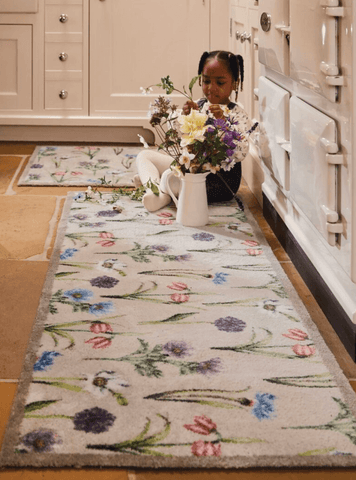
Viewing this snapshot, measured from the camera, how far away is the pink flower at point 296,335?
1.47 m

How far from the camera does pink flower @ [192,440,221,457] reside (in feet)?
3.51

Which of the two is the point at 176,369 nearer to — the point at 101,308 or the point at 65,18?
the point at 101,308

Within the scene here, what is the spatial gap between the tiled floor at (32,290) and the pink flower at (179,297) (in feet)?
0.96

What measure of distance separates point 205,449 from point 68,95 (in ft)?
8.74

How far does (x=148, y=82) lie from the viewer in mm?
3457

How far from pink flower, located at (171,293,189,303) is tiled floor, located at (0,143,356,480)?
0.29 meters

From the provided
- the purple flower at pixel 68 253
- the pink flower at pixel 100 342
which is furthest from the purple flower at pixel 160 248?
the pink flower at pixel 100 342

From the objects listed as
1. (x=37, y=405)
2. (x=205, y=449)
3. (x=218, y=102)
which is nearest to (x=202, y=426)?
(x=205, y=449)

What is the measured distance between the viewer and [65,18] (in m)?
3.39

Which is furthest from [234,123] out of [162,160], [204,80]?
[162,160]

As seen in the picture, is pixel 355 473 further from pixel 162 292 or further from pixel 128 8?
pixel 128 8

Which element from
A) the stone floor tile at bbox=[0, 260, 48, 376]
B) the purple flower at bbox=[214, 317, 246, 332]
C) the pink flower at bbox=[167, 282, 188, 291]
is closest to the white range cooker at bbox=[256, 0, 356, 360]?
the purple flower at bbox=[214, 317, 246, 332]

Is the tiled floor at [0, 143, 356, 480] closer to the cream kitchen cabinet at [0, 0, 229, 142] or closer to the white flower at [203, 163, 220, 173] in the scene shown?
the white flower at [203, 163, 220, 173]

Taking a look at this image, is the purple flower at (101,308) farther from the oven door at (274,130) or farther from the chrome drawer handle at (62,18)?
the chrome drawer handle at (62,18)
